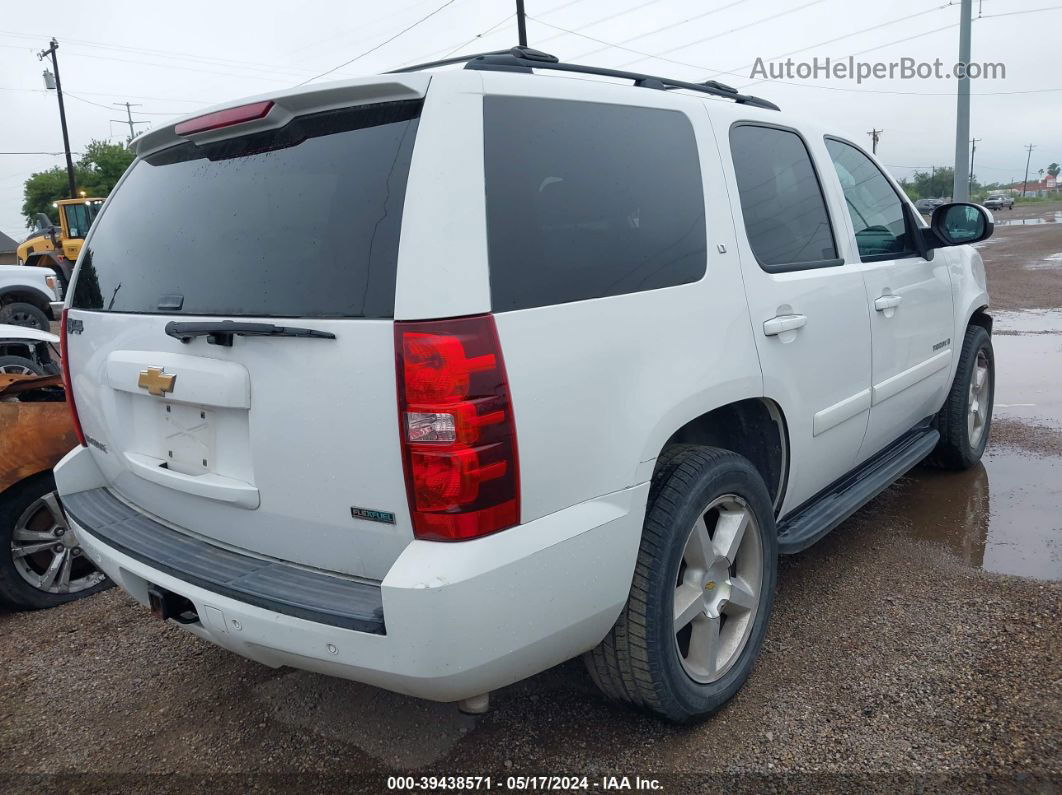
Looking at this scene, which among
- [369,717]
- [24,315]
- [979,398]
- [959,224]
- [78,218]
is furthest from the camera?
[78,218]

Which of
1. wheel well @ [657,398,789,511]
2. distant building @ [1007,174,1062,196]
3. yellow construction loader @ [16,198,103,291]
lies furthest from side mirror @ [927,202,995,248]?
distant building @ [1007,174,1062,196]

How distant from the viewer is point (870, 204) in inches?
150

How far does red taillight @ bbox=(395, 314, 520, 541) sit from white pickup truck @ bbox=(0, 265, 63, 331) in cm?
1226

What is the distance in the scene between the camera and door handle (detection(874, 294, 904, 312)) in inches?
137

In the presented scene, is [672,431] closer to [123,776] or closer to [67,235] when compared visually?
[123,776]

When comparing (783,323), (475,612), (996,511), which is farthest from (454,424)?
(996,511)

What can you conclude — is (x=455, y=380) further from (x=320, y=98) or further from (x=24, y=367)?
(x=24, y=367)

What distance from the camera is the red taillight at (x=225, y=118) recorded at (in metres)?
2.14

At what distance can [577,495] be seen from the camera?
204cm

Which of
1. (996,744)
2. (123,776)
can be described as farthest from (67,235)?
(996,744)

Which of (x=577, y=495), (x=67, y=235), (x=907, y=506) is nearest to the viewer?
(x=577, y=495)

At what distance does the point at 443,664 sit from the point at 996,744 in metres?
1.72

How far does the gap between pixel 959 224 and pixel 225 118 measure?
11.8 ft

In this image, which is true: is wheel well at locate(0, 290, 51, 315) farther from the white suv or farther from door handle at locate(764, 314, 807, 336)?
door handle at locate(764, 314, 807, 336)
